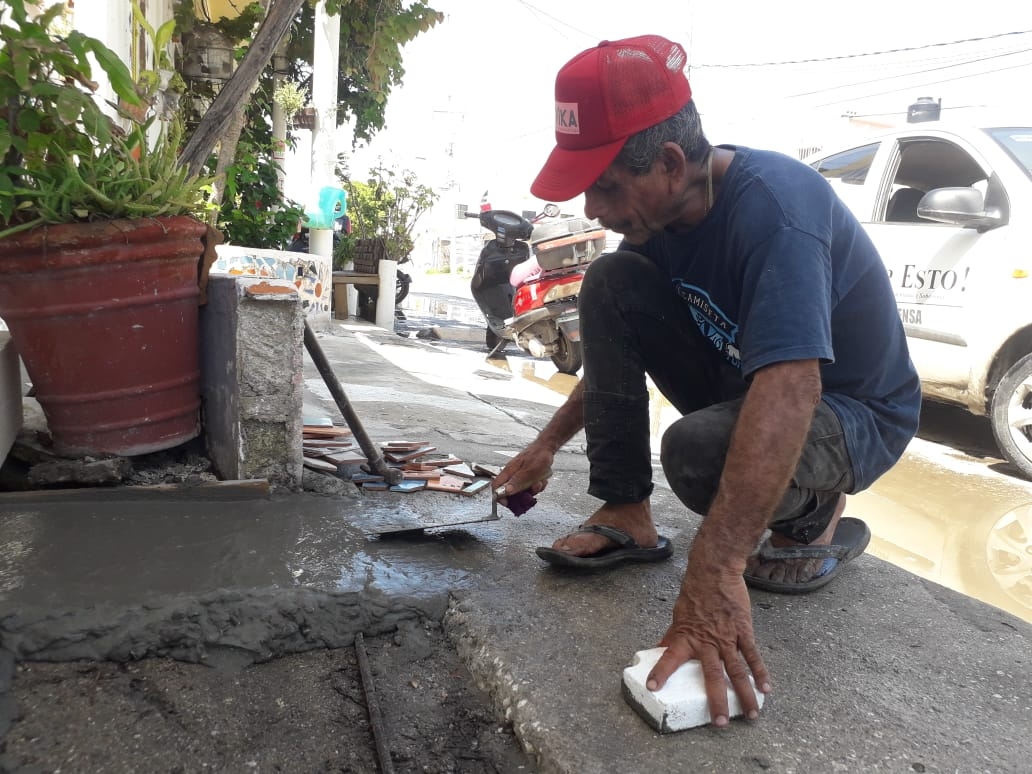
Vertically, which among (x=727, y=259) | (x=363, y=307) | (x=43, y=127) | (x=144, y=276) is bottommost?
(x=363, y=307)

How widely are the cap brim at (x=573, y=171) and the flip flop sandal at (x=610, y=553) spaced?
2.53ft

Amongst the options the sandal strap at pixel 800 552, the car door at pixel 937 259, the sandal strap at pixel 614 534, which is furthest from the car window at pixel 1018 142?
the sandal strap at pixel 614 534

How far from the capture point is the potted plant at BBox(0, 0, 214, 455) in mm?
1798

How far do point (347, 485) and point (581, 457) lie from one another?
126cm

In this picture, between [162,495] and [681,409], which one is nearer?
[162,495]

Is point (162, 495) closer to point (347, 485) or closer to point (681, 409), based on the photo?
point (347, 485)

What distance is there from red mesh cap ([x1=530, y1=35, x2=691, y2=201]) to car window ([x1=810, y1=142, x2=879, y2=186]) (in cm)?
401

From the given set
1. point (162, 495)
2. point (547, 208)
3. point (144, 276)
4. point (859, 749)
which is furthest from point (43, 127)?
point (547, 208)

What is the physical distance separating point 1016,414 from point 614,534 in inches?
119

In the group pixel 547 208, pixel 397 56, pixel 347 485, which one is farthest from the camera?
pixel 397 56

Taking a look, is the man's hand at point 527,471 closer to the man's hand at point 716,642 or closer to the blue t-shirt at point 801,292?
the blue t-shirt at point 801,292

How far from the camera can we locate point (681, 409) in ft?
6.95

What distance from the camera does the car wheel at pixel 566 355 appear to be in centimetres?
681

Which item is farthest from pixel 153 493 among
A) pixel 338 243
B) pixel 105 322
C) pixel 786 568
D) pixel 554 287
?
pixel 338 243
